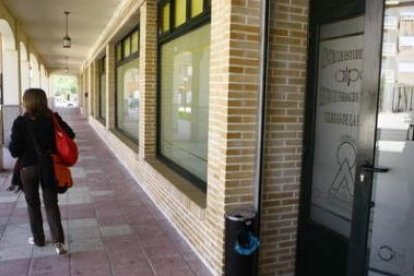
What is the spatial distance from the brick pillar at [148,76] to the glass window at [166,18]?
0.61 feet

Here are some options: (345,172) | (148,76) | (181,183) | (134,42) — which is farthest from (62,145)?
(134,42)

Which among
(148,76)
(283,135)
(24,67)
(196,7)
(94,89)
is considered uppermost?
(196,7)

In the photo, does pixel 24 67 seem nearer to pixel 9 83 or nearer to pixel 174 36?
pixel 9 83

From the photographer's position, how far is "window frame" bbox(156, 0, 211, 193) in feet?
15.8

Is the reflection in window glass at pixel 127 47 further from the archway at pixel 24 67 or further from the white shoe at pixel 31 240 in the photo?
the white shoe at pixel 31 240

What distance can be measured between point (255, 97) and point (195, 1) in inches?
85.6

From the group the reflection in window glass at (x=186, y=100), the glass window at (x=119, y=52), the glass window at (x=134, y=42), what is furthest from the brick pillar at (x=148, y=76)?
the glass window at (x=119, y=52)

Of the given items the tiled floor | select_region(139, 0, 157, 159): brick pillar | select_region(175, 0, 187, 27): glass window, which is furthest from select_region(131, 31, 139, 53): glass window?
the tiled floor

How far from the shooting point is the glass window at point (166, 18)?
6.22 m

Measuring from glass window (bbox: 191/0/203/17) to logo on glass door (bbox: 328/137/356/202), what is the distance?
2395 mm

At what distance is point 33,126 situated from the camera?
13.2 ft

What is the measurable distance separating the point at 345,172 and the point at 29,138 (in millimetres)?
2878

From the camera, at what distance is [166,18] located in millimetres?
6324

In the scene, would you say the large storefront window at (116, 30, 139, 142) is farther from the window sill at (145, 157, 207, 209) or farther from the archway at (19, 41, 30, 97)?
the archway at (19, 41, 30, 97)
